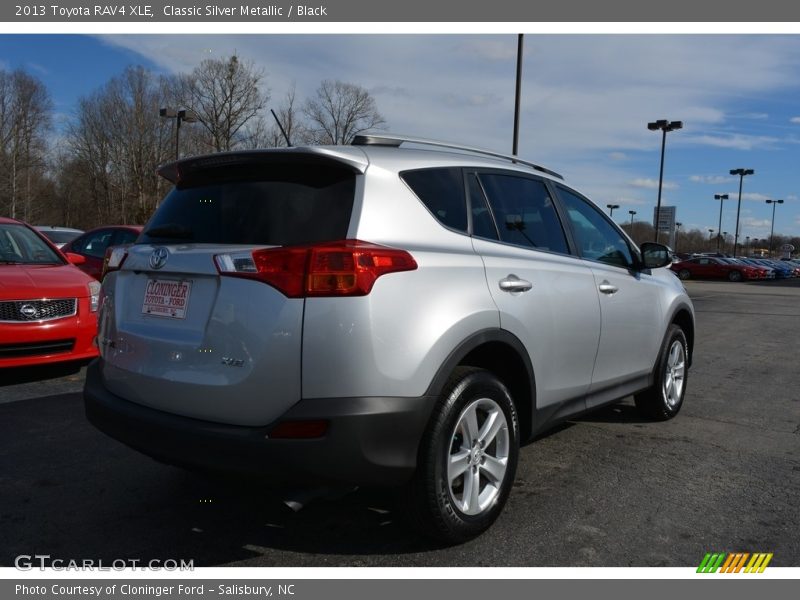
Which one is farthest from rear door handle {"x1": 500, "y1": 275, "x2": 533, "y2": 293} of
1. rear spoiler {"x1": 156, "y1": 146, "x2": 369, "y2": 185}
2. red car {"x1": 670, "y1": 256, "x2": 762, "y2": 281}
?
red car {"x1": 670, "y1": 256, "x2": 762, "y2": 281}

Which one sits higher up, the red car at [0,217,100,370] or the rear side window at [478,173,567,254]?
the rear side window at [478,173,567,254]

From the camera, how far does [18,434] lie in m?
4.74

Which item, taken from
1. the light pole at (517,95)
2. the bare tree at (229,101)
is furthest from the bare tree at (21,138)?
the light pole at (517,95)

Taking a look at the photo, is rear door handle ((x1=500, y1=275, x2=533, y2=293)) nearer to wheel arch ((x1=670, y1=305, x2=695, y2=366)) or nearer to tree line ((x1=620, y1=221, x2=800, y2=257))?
wheel arch ((x1=670, y1=305, x2=695, y2=366))

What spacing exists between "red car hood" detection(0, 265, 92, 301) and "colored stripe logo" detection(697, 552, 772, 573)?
19.0 feet

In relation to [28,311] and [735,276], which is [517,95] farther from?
[735,276]

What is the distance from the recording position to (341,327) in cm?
261

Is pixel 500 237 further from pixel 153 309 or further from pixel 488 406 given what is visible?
pixel 153 309

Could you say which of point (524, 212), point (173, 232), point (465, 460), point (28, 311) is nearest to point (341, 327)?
point (465, 460)

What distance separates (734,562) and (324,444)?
1.93 m

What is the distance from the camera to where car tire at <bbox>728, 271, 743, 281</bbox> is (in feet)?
137

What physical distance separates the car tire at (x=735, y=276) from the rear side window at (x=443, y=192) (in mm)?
43312

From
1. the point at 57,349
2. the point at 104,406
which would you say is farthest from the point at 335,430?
the point at 57,349

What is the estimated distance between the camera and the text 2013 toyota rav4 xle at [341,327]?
2.62m
